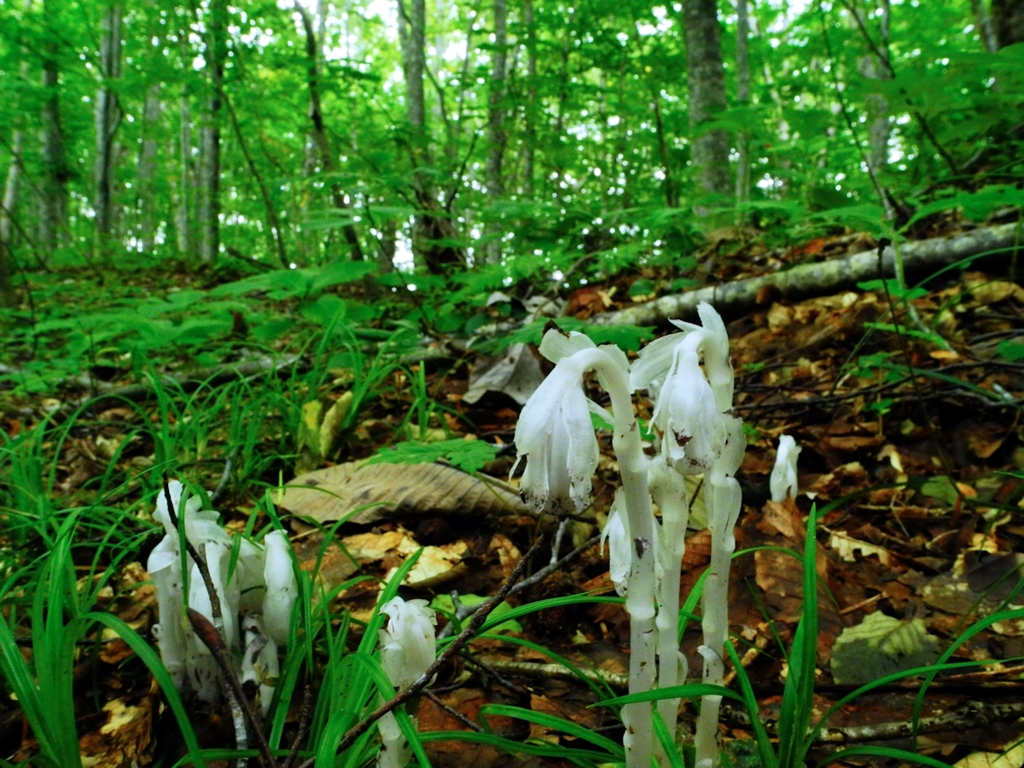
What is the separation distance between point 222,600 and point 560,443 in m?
0.78

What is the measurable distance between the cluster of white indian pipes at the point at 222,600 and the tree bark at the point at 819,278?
6.69 feet

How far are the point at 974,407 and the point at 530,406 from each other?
6.76 feet

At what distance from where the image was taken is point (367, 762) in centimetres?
108

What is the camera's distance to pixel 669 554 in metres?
0.84

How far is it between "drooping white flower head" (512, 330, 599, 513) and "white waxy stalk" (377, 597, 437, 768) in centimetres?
35

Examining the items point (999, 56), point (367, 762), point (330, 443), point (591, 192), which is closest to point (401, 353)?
point (330, 443)

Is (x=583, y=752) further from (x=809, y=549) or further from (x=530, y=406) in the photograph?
(x=530, y=406)

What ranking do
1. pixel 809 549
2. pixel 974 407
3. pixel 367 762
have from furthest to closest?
pixel 974 407
pixel 367 762
pixel 809 549

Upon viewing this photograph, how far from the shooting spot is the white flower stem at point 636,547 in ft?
2.40

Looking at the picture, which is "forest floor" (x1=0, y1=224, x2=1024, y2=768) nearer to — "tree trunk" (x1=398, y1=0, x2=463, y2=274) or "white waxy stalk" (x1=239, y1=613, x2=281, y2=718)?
"white waxy stalk" (x1=239, y1=613, x2=281, y2=718)

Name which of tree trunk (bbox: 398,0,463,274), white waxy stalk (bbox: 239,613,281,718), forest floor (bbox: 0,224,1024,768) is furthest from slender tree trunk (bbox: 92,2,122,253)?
white waxy stalk (bbox: 239,613,281,718)

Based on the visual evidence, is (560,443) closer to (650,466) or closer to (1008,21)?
(650,466)

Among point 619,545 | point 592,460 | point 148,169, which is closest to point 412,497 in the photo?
point 619,545

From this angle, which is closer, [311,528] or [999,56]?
[311,528]
